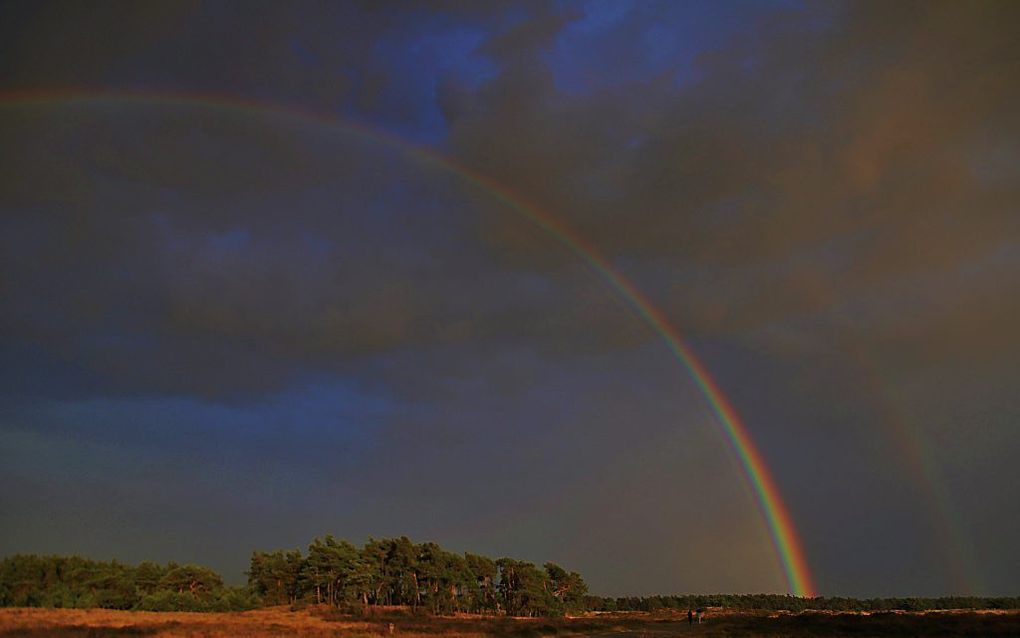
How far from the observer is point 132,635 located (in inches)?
1577

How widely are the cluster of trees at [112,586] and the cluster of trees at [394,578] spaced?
35.0 ft

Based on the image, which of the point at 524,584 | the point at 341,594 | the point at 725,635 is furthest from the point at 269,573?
the point at 725,635

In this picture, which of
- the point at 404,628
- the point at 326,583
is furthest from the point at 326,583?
the point at 404,628

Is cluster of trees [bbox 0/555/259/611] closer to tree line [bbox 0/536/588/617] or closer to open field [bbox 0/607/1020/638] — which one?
tree line [bbox 0/536/588/617]

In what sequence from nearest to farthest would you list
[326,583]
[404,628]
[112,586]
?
1. [404,628]
2. [112,586]
3. [326,583]

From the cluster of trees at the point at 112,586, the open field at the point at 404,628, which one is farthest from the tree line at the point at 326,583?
the open field at the point at 404,628

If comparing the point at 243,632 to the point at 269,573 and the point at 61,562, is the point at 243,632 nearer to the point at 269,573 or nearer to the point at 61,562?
the point at 61,562

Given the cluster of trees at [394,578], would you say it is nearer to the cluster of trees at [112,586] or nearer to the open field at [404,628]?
the cluster of trees at [112,586]

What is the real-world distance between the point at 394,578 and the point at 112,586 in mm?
36635

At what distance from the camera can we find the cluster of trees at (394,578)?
99.0 metres

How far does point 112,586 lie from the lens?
84875mm

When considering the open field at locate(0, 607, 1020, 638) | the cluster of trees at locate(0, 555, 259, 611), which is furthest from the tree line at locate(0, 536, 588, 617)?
the open field at locate(0, 607, 1020, 638)

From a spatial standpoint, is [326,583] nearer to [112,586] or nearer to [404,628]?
[112,586]

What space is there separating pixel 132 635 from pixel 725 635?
36485mm
